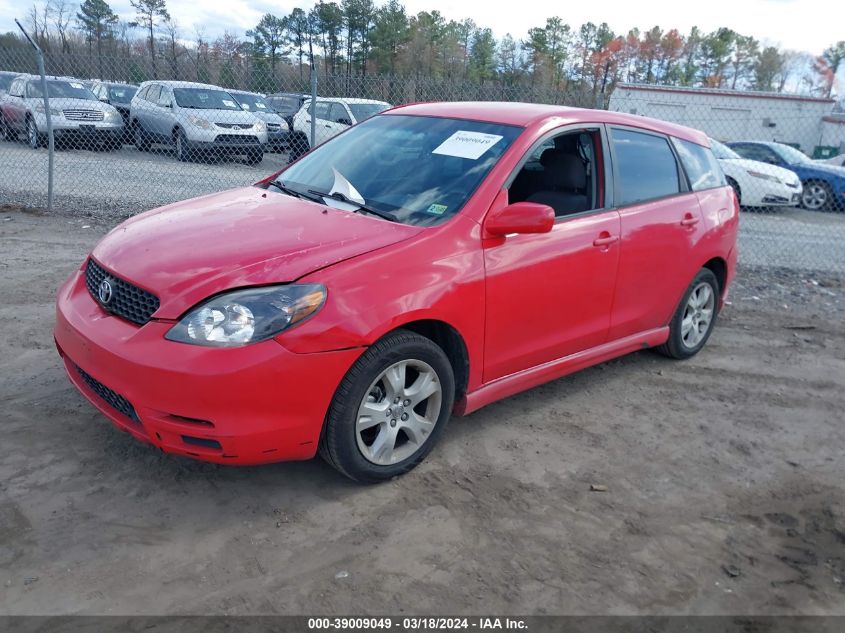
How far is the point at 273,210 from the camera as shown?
12.8ft

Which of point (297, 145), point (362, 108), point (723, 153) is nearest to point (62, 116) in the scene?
point (297, 145)

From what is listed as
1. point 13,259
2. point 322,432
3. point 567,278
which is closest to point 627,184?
point 567,278

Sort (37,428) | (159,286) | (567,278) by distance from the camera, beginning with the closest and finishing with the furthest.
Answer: (159,286) < (37,428) < (567,278)

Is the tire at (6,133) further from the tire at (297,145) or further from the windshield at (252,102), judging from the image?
the tire at (297,145)

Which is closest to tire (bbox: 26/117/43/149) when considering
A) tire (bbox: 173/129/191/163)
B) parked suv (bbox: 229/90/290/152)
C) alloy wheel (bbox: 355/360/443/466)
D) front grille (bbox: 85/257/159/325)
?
tire (bbox: 173/129/191/163)

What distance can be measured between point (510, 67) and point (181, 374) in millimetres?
58699

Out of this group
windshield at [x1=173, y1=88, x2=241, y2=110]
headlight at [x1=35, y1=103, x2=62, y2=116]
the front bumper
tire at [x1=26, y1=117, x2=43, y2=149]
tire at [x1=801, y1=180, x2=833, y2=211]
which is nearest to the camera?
the front bumper

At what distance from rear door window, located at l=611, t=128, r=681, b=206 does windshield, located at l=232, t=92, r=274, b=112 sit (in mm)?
14069

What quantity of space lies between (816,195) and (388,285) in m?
16.0

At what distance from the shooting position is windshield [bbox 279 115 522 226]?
12.6 ft

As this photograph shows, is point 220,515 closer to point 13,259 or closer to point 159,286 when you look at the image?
point 159,286

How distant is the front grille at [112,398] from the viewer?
123 inches

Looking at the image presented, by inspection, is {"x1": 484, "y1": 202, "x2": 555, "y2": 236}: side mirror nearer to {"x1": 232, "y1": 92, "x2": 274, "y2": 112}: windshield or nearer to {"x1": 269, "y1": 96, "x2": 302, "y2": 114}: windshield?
{"x1": 232, "y1": 92, "x2": 274, "y2": 112}: windshield

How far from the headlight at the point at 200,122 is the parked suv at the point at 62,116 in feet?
6.46
